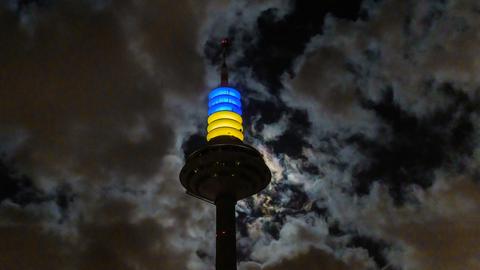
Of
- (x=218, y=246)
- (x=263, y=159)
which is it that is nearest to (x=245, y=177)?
(x=263, y=159)

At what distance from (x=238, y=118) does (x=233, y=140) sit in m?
4.50

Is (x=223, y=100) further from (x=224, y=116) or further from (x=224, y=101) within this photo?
(x=224, y=116)

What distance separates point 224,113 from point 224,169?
9.16 metres

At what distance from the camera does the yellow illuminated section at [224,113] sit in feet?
354

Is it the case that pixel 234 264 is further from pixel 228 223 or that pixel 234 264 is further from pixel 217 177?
pixel 217 177

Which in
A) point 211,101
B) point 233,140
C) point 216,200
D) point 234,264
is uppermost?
point 211,101

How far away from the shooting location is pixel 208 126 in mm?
109812

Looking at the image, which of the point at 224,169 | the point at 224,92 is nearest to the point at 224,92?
the point at 224,92

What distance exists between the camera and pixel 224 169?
10406 centimetres

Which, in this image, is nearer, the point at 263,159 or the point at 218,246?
the point at 218,246

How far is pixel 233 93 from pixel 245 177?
1323cm

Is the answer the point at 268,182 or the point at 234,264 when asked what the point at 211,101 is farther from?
the point at 234,264

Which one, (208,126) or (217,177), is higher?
(208,126)

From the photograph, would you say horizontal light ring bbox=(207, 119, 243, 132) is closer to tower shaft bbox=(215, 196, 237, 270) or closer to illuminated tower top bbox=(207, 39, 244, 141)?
illuminated tower top bbox=(207, 39, 244, 141)
